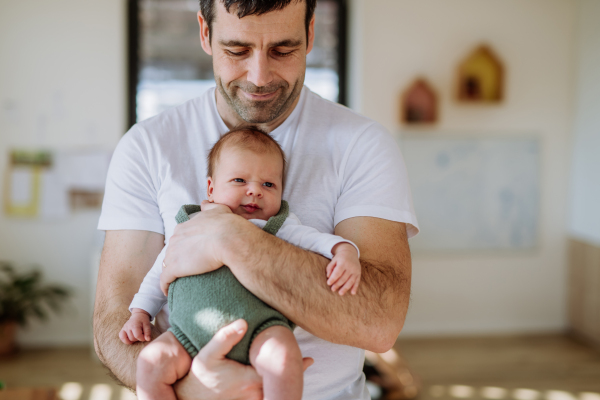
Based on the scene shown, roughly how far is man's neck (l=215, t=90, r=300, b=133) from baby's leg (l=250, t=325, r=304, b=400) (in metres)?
0.52

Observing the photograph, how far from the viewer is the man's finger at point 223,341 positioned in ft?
3.20

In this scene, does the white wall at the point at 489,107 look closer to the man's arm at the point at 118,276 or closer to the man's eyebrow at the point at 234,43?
the man's eyebrow at the point at 234,43

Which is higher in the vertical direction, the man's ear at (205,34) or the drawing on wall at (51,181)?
the man's ear at (205,34)

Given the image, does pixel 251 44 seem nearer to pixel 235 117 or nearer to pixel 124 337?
pixel 235 117

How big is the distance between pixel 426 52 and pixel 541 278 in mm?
2100

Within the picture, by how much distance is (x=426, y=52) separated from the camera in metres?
4.10

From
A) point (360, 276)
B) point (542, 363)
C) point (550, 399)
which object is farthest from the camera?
point (542, 363)

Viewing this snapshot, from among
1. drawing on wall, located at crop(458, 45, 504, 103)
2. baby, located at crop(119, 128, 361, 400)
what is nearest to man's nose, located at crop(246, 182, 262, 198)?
baby, located at crop(119, 128, 361, 400)

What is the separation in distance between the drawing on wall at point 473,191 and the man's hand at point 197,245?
3.28 metres

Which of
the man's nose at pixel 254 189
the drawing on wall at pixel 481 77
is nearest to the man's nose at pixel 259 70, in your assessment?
the man's nose at pixel 254 189

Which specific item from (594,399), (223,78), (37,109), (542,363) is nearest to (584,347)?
(542,363)

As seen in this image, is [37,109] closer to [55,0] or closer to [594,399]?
[55,0]

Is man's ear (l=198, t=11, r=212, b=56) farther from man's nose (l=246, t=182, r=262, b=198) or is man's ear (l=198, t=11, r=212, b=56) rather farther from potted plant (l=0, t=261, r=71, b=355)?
potted plant (l=0, t=261, r=71, b=355)

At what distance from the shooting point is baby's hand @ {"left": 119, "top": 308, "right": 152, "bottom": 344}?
1.11 metres
